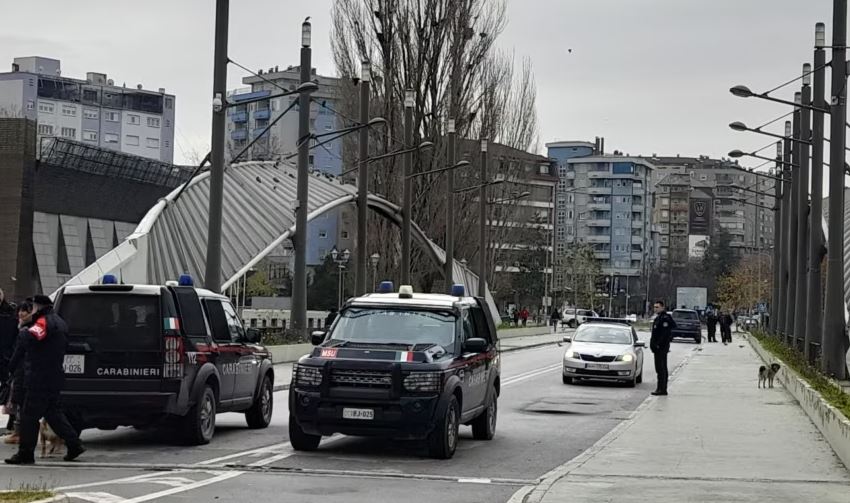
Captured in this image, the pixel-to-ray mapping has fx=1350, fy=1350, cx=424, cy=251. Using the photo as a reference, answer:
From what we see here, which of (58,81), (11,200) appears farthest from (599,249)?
(11,200)

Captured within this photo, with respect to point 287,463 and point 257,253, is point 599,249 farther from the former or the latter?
point 287,463

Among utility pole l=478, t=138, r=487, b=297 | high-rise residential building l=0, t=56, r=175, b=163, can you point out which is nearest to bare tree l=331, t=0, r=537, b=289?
utility pole l=478, t=138, r=487, b=297

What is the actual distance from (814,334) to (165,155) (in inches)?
4815

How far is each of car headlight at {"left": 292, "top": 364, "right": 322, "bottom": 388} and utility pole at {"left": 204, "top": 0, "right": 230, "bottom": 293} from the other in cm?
1361

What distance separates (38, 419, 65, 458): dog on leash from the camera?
47.5ft

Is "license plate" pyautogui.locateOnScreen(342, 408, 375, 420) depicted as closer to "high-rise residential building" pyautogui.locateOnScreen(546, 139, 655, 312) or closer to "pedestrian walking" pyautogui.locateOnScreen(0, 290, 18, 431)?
"pedestrian walking" pyautogui.locateOnScreen(0, 290, 18, 431)

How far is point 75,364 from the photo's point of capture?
15172 mm

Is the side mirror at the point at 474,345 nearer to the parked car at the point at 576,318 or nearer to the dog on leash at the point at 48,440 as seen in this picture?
the dog on leash at the point at 48,440

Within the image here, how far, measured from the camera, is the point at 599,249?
191 metres

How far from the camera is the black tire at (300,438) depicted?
1534 centimetres

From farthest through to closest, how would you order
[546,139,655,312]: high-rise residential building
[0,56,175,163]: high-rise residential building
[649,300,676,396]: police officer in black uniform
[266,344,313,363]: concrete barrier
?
1. [546,139,655,312]: high-rise residential building
2. [0,56,175,163]: high-rise residential building
3. [266,344,313,363]: concrete barrier
4. [649,300,676,396]: police officer in black uniform

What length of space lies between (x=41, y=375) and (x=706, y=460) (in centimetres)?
743

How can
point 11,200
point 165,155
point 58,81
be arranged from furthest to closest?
point 165,155
point 58,81
point 11,200

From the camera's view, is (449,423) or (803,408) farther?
(803,408)
